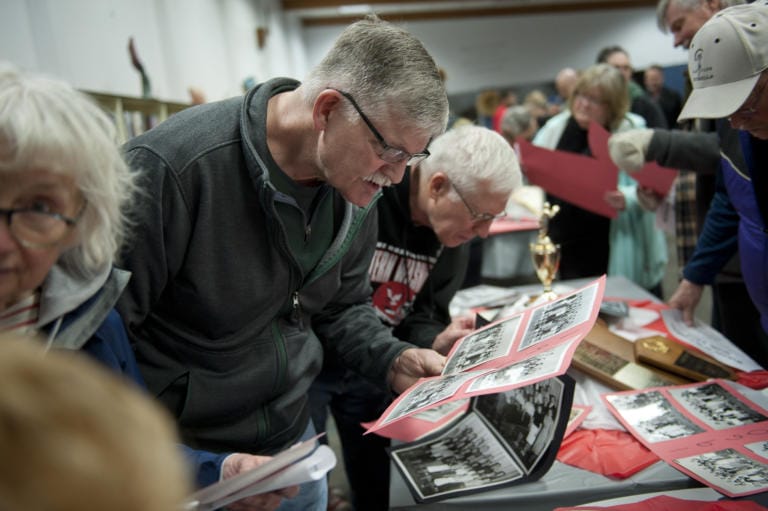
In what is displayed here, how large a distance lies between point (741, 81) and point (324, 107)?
3.02 feet

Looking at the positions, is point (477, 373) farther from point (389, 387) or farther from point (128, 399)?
point (128, 399)

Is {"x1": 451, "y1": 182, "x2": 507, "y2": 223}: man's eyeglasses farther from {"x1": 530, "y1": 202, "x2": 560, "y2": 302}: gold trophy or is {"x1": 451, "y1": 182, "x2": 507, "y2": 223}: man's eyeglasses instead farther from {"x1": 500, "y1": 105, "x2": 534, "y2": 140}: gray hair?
{"x1": 500, "y1": 105, "x2": 534, "y2": 140}: gray hair

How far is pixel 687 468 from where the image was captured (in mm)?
1088

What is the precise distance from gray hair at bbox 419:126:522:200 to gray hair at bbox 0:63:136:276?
3.07ft

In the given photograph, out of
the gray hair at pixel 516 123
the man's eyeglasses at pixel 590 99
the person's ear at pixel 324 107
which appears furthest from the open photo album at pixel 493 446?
the gray hair at pixel 516 123

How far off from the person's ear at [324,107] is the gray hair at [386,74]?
2cm

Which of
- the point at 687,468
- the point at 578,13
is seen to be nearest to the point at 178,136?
the point at 687,468

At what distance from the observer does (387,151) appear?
1072 mm

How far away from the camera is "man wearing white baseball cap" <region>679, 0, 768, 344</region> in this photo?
1.17 m

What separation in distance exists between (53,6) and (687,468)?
119 inches

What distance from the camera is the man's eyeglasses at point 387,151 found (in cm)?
102

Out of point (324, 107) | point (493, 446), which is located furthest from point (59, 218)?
point (493, 446)

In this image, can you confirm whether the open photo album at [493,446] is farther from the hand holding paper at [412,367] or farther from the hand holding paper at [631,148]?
the hand holding paper at [631,148]

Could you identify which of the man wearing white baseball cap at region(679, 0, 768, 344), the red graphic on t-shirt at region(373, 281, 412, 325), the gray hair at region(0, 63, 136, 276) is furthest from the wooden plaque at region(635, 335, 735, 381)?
the gray hair at region(0, 63, 136, 276)
